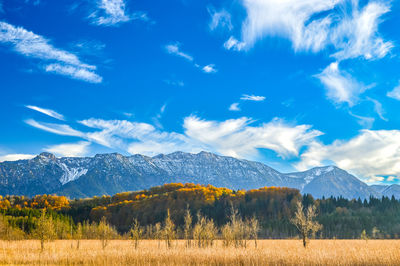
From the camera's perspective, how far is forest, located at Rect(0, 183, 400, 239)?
106875 mm

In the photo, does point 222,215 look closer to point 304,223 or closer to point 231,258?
point 304,223

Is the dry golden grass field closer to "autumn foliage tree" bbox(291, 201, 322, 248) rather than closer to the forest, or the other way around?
"autumn foliage tree" bbox(291, 201, 322, 248)

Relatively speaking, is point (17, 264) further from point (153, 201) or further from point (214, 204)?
point (153, 201)

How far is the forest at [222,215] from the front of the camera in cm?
10688

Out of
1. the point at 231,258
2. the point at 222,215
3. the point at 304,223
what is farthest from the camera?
the point at 222,215

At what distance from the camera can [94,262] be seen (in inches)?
880

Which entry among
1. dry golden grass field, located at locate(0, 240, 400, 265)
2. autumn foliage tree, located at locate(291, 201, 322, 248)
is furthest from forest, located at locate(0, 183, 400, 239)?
dry golden grass field, located at locate(0, 240, 400, 265)

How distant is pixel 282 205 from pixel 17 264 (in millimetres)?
140925

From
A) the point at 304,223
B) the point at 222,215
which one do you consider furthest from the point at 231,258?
the point at 222,215

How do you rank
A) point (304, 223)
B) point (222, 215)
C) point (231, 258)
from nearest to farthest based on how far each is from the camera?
point (231, 258) < point (304, 223) < point (222, 215)

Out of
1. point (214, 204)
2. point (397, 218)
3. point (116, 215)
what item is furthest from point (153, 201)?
point (397, 218)

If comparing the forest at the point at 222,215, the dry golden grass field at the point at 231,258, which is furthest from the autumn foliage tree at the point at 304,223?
the forest at the point at 222,215

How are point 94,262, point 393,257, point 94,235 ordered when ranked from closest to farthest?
1. point 393,257
2. point 94,262
3. point 94,235

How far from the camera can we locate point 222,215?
5689 inches
